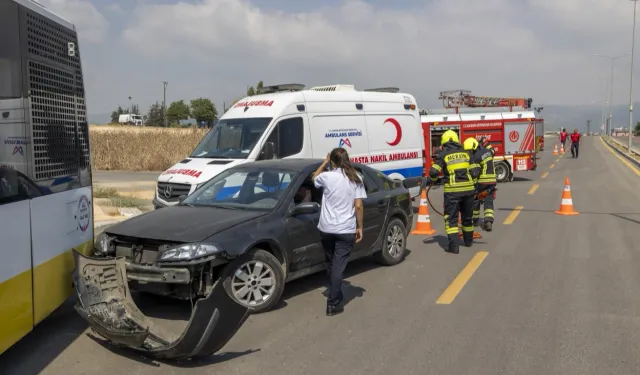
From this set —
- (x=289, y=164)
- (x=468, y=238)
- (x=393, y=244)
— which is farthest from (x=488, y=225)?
(x=289, y=164)

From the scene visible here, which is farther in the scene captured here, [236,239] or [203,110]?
[203,110]

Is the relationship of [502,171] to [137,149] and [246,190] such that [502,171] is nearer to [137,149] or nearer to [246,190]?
[137,149]

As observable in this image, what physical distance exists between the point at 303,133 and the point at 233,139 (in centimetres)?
129

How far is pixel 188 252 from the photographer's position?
5168 millimetres

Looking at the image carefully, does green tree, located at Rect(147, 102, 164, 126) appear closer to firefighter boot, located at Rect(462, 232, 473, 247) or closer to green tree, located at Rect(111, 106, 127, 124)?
green tree, located at Rect(111, 106, 127, 124)

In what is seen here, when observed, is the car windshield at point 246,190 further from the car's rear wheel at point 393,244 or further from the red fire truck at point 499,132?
the red fire truck at point 499,132

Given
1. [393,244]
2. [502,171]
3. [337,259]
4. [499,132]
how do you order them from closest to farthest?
[337,259], [393,244], [502,171], [499,132]

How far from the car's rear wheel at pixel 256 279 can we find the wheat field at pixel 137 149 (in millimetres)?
21158

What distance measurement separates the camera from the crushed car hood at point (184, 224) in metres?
5.36

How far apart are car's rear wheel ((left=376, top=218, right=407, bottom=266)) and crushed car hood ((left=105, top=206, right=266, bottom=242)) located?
7.50ft

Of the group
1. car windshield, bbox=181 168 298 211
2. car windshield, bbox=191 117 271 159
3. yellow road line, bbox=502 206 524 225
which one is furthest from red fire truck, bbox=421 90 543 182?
car windshield, bbox=181 168 298 211

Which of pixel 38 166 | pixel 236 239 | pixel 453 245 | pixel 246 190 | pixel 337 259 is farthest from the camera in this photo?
pixel 453 245

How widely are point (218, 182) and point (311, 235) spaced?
4.78 ft

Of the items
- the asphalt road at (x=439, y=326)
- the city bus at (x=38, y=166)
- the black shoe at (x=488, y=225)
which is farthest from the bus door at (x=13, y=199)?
the black shoe at (x=488, y=225)
